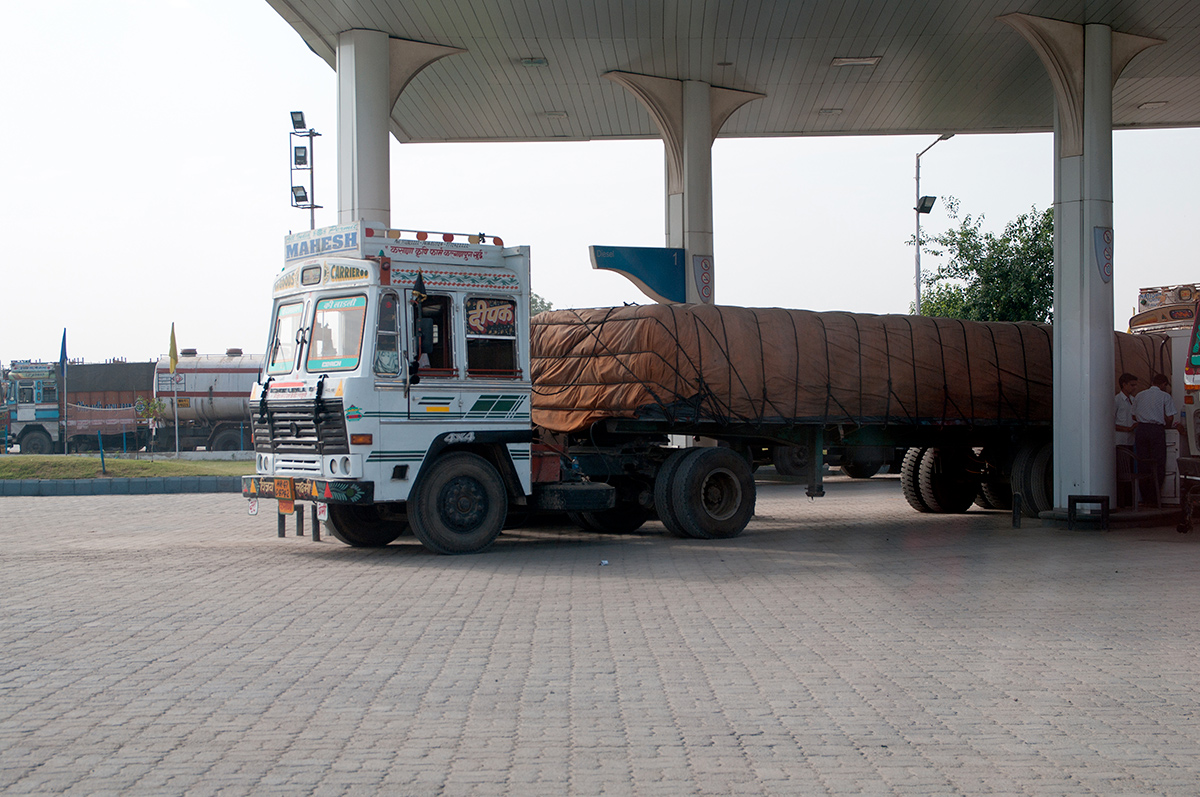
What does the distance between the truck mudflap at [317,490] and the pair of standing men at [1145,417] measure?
32.8ft

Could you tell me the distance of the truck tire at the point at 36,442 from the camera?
3766cm

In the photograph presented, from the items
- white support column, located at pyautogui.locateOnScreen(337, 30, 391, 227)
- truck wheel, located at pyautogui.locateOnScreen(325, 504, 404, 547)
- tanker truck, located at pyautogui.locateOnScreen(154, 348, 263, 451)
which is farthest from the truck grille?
tanker truck, located at pyautogui.locateOnScreen(154, 348, 263, 451)

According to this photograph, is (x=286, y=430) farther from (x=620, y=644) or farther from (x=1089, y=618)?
(x=1089, y=618)

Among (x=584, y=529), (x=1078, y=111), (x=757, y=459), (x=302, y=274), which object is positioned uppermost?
(x=1078, y=111)

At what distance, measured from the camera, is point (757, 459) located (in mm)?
16062

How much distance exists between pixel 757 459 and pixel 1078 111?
637 centimetres

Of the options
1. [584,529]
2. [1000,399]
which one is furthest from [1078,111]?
[584,529]

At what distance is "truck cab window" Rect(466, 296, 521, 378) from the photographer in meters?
12.1

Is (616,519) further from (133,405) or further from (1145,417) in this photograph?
(133,405)

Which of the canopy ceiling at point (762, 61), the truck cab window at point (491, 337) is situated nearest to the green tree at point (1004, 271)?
the canopy ceiling at point (762, 61)

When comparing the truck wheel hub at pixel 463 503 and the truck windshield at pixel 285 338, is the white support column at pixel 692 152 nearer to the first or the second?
the truck wheel hub at pixel 463 503

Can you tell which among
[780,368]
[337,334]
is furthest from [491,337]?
[780,368]

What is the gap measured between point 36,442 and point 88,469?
47.4ft

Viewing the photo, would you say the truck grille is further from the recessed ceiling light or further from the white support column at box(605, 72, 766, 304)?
the recessed ceiling light
